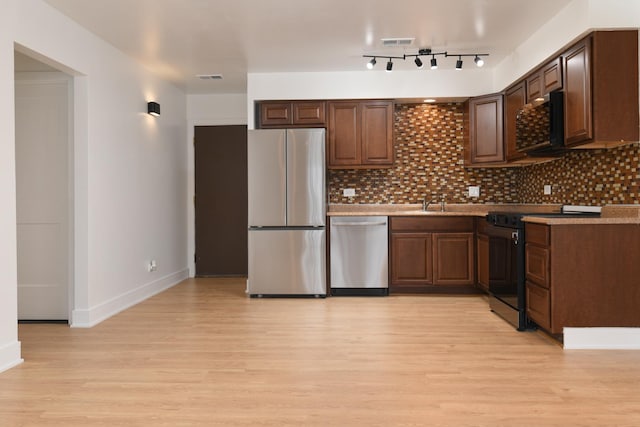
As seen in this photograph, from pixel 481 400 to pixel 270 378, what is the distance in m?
1.10

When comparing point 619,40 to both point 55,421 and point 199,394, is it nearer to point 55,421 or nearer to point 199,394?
point 199,394

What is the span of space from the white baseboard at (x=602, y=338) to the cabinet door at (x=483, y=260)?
1500mm

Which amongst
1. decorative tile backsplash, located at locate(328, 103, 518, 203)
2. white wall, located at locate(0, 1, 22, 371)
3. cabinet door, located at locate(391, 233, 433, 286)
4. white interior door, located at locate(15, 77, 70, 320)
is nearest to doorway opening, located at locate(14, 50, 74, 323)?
white interior door, located at locate(15, 77, 70, 320)

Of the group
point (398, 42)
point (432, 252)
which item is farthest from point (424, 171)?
point (398, 42)

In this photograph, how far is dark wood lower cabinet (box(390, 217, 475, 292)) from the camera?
5.29 m

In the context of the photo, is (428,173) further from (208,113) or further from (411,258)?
(208,113)

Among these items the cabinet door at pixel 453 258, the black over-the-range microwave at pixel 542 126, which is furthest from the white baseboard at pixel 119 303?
the black over-the-range microwave at pixel 542 126

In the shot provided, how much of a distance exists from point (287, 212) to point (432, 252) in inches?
61.2

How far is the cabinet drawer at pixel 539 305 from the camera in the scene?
11.2 feet

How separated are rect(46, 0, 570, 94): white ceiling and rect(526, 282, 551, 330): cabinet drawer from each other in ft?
6.75

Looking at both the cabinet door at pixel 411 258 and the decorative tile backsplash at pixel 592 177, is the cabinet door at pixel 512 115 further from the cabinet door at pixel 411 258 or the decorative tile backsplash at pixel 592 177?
the cabinet door at pixel 411 258

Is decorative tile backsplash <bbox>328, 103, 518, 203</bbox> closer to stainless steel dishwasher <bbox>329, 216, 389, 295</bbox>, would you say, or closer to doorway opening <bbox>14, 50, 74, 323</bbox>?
stainless steel dishwasher <bbox>329, 216, 389, 295</bbox>

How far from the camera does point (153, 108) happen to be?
17.9ft

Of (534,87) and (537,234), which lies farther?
(534,87)
